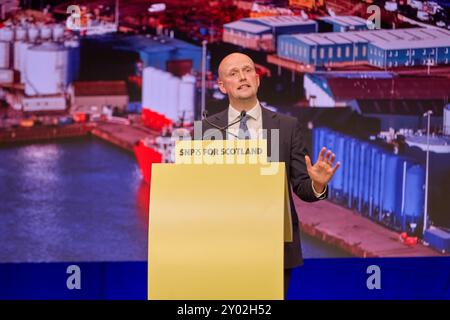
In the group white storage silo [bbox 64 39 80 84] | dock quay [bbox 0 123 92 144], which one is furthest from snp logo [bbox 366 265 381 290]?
white storage silo [bbox 64 39 80 84]

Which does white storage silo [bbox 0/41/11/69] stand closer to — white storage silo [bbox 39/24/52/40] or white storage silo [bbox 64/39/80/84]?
white storage silo [bbox 39/24/52/40]

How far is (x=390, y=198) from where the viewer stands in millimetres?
4527

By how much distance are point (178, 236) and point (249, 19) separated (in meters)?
2.97

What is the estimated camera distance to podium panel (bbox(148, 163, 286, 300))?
1.88 m

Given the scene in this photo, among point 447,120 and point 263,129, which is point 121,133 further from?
point 263,129

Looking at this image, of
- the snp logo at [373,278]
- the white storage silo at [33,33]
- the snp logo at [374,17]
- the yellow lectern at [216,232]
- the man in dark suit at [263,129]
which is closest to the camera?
the yellow lectern at [216,232]

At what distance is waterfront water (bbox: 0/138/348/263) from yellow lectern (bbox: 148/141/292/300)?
104 inches

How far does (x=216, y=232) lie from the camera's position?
6.25 ft

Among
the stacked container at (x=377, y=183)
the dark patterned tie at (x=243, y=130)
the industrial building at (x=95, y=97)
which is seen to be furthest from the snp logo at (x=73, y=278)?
the dark patterned tie at (x=243, y=130)

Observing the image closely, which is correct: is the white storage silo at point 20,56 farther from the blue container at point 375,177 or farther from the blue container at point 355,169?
the blue container at point 375,177

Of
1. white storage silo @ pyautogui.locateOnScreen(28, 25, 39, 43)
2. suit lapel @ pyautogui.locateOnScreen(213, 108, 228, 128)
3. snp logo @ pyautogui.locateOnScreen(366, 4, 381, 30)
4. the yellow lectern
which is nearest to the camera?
the yellow lectern

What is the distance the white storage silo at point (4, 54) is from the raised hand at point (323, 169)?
3.07m

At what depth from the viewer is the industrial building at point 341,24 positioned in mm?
4660
